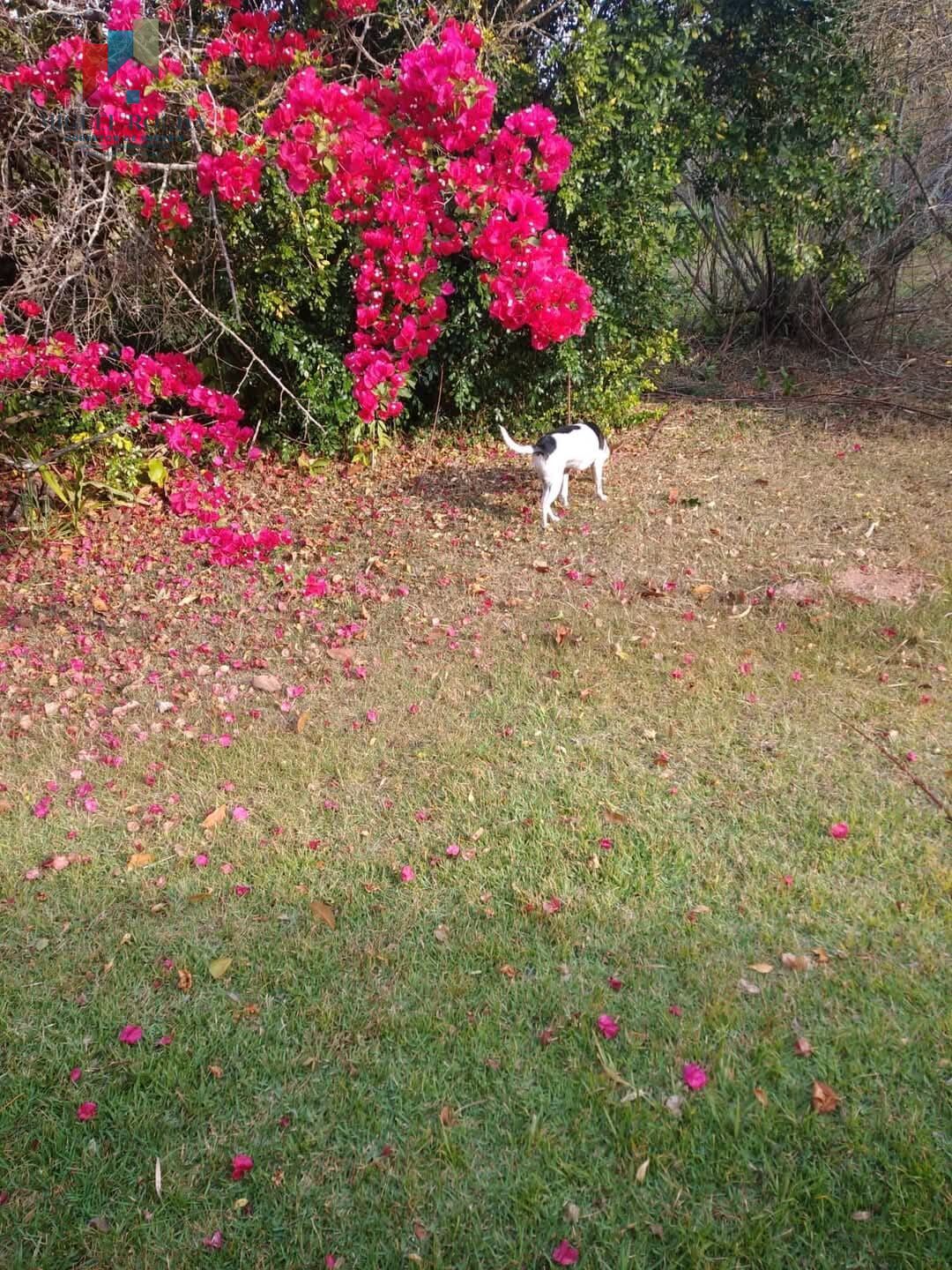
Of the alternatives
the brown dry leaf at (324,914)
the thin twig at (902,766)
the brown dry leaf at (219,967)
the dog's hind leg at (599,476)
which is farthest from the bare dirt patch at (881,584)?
the brown dry leaf at (219,967)

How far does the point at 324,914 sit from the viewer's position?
9.02 ft

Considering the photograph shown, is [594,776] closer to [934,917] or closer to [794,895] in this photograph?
[794,895]

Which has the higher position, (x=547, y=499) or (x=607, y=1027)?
(x=547, y=499)

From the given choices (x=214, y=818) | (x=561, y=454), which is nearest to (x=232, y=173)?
(x=561, y=454)

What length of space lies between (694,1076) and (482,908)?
803 mm

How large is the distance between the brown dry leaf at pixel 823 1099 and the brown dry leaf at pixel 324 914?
135 centimetres

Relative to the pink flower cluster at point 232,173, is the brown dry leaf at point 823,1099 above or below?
below

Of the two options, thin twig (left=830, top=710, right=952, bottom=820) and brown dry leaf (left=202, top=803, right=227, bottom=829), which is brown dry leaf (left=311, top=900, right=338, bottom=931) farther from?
thin twig (left=830, top=710, right=952, bottom=820)

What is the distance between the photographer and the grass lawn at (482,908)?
6.34 feet

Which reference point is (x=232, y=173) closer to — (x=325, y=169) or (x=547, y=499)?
(x=325, y=169)

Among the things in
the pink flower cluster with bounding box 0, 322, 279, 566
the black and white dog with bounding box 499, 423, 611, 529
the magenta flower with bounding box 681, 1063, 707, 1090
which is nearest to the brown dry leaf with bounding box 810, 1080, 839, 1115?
the magenta flower with bounding box 681, 1063, 707, 1090

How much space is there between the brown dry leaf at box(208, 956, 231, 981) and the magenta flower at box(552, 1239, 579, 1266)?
1.17 metres

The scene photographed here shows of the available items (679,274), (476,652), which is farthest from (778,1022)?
(679,274)

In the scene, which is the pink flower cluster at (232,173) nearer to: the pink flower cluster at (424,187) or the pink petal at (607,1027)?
the pink flower cluster at (424,187)
